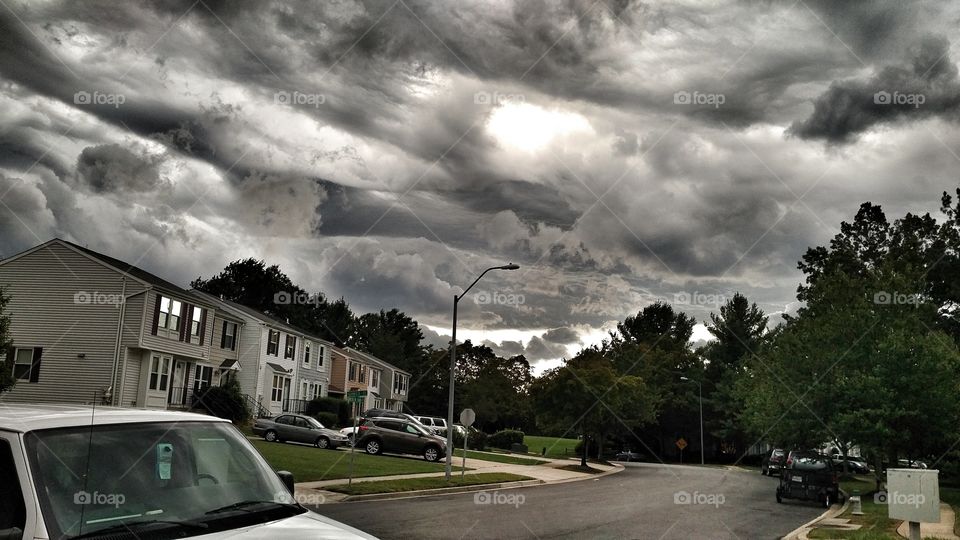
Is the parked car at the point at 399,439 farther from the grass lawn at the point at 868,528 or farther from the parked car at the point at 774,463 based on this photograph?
the parked car at the point at 774,463

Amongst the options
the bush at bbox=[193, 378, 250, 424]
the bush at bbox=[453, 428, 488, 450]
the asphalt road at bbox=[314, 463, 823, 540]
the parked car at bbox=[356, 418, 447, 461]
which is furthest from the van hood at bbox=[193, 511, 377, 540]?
the bush at bbox=[453, 428, 488, 450]

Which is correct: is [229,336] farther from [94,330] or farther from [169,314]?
[94,330]

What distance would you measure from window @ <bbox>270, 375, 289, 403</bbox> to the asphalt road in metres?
29.9

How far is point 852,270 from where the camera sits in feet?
172

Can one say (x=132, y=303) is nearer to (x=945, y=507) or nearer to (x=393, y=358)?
(x=945, y=507)

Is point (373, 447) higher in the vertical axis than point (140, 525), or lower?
lower

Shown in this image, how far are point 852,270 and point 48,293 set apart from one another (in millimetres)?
49333

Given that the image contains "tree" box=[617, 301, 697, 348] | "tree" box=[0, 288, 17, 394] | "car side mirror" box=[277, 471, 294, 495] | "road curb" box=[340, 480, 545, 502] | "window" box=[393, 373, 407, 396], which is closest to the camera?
"car side mirror" box=[277, 471, 294, 495]

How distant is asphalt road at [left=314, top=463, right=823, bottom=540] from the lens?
13094 mm

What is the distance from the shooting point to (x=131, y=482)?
3584mm

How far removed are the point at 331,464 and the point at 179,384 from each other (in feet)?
60.9

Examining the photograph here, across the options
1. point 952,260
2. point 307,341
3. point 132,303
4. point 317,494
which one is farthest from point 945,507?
point 307,341

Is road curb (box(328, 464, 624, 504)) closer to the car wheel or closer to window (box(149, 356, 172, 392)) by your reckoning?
the car wheel

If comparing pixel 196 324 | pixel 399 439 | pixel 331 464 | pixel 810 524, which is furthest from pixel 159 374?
pixel 810 524
